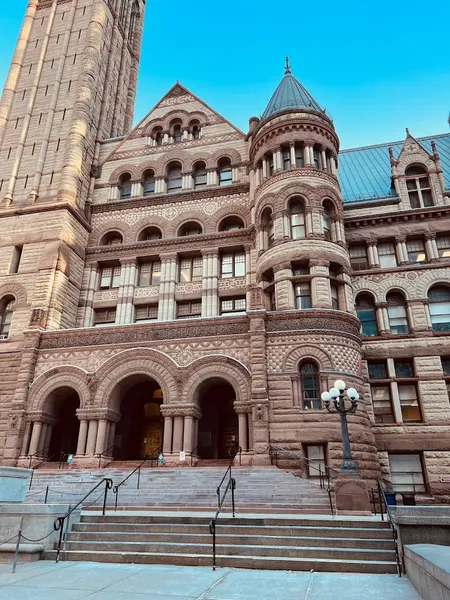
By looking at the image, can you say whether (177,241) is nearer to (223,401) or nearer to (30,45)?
(223,401)

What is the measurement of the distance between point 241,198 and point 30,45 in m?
24.7

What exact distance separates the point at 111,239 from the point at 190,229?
5581mm

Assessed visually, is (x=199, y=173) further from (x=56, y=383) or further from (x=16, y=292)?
(x=56, y=383)

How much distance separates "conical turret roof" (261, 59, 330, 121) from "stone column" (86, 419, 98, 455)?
2053cm

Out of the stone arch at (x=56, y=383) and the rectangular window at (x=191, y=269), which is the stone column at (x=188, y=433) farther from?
the rectangular window at (x=191, y=269)

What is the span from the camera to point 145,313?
2772cm

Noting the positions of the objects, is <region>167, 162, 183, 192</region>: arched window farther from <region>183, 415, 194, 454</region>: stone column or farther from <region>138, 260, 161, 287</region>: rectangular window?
<region>183, 415, 194, 454</region>: stone column

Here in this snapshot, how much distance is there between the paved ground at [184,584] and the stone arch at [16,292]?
64.3 feet

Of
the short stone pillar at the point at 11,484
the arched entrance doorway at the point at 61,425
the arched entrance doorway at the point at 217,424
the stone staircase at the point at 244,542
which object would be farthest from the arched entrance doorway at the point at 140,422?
the stone staircase at the point at 244,542

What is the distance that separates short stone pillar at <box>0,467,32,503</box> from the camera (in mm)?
11255

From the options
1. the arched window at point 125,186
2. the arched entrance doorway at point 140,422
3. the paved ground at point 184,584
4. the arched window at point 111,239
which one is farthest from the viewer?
the arched window at point 125,186

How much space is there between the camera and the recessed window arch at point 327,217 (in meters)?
24.9

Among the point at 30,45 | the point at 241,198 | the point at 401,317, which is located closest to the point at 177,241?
the point at 241,198

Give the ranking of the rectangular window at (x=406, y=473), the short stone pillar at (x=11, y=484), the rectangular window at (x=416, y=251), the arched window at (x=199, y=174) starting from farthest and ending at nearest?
the arched window at (x=199, y=174) < the rectangular window at (x=416, y=251) < the rectangular window at (x=406, y=473) < the short stone pillar at (x=11, y=484)
